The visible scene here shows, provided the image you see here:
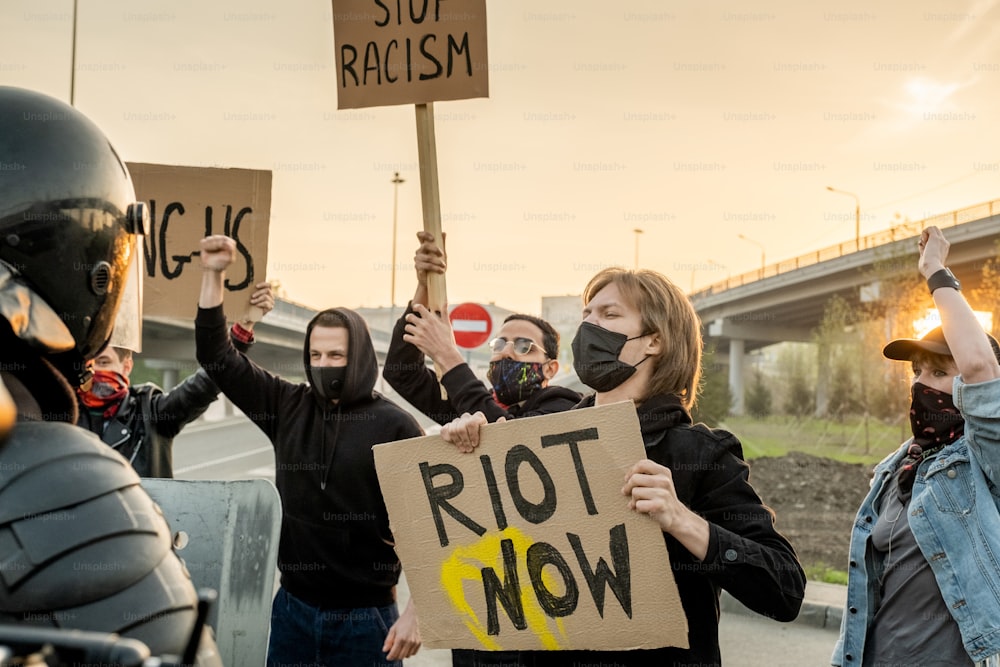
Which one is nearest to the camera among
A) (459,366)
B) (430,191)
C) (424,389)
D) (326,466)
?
(459,366)

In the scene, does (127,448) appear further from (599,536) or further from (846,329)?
(846,329)

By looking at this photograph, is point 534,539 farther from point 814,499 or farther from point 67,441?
point 814,499

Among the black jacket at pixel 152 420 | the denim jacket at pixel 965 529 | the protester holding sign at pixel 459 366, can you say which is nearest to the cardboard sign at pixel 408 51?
the protester holding sign at pixel 459 366

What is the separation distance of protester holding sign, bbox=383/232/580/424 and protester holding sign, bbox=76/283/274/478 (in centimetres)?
78

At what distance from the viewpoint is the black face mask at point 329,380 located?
398 cm

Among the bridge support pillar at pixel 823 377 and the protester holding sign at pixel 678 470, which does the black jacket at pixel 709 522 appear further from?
the bridge support pillar at pixel 823 377

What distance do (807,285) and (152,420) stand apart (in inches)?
1480

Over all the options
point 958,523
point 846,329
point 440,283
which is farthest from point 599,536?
point 846,329

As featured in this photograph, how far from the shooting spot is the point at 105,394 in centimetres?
464

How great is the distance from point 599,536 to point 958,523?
162cm

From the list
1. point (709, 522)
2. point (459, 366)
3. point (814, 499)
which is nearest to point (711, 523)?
point (709, 522)

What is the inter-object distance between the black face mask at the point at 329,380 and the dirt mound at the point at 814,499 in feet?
25.0

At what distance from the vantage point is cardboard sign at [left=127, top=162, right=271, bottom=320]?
461cm

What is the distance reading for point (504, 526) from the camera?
8.38 feet
